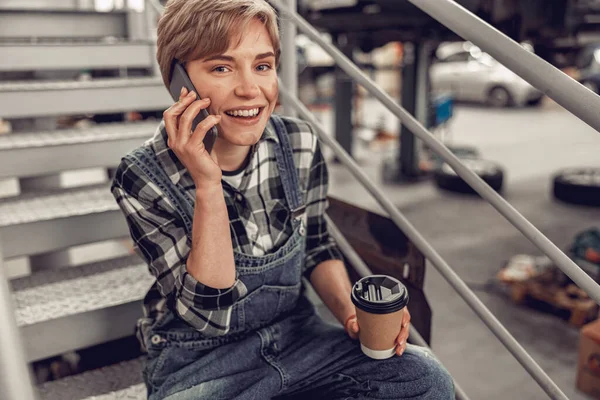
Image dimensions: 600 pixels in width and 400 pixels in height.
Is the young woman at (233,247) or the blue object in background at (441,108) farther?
the blue object in background at (441,108)

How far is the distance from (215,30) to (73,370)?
1579mm

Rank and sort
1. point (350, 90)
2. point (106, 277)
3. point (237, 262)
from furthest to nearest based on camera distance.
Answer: point (350, 90) < point (106, 277) < point (237, 262)

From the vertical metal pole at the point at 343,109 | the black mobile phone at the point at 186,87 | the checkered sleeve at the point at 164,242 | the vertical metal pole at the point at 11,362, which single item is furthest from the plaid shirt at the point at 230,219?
the vertical metal pole at the point at 343,109

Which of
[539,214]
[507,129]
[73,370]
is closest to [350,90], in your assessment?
[539,214]

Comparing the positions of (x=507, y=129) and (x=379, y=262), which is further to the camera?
(x=507, y=129)

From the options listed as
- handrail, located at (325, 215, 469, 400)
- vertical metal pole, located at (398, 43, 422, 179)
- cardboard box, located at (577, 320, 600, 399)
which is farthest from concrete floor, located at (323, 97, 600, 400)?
handrail, located at (325, 215, 469, 400)

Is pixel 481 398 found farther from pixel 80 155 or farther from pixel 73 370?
pixel 80 155

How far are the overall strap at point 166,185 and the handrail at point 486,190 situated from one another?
0.59 meters

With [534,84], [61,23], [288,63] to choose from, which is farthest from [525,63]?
[61,23]

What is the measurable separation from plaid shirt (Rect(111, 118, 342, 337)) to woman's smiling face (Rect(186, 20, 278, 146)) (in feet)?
0.49

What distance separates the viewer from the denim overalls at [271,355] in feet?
3.64

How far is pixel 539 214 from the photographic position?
16.0 ft

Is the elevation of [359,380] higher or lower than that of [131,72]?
lower

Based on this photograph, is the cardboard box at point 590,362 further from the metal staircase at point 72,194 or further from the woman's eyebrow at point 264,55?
the woman's eyebrow at point 264,55
